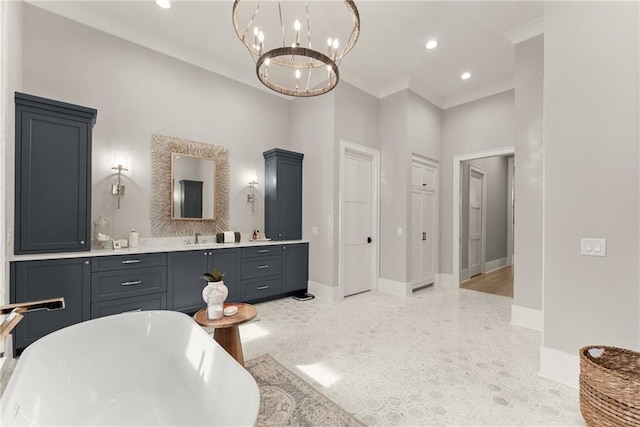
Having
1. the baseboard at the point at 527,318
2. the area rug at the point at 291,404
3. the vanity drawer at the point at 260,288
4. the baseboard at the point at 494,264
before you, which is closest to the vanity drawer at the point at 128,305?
the vanity drawer at the point at 260,288

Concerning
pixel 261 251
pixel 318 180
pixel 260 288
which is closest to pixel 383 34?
pixel 318 180

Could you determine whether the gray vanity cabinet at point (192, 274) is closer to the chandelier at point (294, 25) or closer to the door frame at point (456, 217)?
the chandelier at point (294, 25)

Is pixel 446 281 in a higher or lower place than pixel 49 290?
lower

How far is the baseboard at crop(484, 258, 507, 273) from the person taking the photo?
640cm

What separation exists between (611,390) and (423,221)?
357cm

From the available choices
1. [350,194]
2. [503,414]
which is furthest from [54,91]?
[503,414]

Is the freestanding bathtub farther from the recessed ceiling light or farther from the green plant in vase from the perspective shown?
the recessed ceiling light

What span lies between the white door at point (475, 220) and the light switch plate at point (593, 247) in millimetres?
3787

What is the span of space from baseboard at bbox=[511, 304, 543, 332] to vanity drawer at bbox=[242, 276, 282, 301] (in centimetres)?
304

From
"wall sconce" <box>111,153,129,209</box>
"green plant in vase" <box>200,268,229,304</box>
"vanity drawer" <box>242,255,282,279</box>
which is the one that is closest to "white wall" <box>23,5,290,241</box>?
"wall sconce" <box>111,153,129,209</box>

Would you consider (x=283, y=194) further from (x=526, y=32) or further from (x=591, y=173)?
(x=526, y=32)

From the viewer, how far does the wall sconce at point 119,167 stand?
333cm

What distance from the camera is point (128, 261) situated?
302 cm

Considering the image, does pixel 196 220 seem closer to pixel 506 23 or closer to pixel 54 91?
pixel 54 91
